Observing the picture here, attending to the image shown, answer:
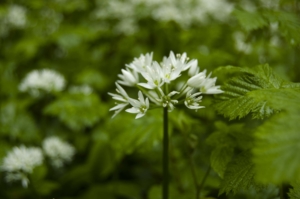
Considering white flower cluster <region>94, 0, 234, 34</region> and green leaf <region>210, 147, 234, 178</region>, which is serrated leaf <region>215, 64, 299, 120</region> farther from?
white flower cluster <region>94, 0, 234, 34</region>

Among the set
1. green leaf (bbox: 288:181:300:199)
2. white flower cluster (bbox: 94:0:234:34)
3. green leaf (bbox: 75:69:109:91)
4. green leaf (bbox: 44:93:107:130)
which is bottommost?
green leaf (bbox: 288:181:300:199)

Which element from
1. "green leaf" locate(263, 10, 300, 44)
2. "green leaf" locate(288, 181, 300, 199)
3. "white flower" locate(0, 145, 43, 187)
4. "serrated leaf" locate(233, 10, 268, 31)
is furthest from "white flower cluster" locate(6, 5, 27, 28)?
"green leaf" locate(288, 181, 300, 199)

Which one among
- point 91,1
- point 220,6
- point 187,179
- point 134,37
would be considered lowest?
point 187,179

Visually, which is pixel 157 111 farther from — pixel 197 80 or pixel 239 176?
pixel 239 176

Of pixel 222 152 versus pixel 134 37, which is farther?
pixel 134 37

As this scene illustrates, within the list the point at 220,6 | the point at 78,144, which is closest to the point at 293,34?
the point at 78,144

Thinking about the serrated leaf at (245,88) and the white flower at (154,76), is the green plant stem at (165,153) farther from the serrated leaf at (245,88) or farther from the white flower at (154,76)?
the serrated leaf at (245,88)

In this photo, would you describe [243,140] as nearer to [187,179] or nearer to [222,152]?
[222,152]
